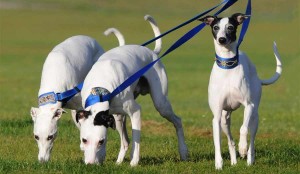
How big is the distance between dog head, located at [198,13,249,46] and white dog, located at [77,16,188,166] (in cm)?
153

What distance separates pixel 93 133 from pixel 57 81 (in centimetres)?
229

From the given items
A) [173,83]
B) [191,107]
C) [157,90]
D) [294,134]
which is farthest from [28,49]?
[157,90]

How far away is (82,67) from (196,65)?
3406cm

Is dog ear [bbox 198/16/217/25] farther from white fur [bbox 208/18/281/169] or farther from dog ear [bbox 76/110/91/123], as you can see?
dog ear [bbox 76/110/91/123]

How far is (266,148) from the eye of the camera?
1521 cm

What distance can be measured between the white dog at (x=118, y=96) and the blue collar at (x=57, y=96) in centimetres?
75

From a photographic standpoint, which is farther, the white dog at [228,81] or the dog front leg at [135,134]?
the dog front leg at [135,134]

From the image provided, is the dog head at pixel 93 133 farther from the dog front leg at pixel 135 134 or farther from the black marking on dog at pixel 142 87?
the black marking on dog at pixel 142 87

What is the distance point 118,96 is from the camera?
41.3 ft

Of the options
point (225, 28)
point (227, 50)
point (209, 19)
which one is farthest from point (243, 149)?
point (209, 19)

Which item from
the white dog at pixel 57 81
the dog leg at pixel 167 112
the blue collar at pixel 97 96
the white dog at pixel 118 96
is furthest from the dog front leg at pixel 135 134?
the white dog at pixel 57 81

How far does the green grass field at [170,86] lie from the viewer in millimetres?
13164

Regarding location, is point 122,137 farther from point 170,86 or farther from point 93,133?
point 170,86

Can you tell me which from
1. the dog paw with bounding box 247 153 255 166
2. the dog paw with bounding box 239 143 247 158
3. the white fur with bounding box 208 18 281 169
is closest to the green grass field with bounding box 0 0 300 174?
the dog paw with bounding box 247 153 255 166
